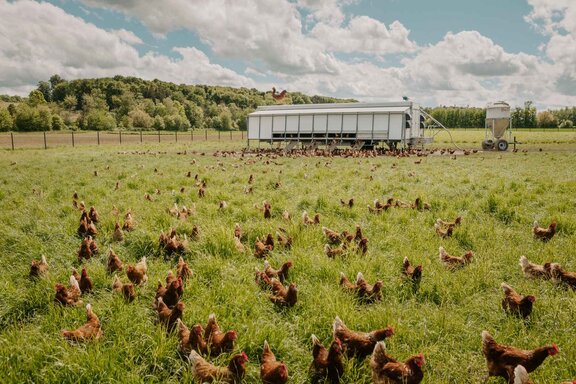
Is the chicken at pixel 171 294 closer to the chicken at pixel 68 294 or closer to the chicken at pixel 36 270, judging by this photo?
the chicken at pixel 68 294

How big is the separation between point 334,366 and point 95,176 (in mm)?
11993

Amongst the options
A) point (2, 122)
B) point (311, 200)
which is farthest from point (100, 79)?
point (311, 200)

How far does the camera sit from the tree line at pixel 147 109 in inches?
3039

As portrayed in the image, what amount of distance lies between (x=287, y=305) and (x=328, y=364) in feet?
3.38

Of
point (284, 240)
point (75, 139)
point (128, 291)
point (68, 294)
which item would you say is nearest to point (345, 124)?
point (284, 240)

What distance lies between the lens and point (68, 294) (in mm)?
3275

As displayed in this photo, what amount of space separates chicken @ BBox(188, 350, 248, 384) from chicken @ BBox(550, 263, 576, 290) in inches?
136

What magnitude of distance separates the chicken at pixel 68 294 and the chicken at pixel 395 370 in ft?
9.06

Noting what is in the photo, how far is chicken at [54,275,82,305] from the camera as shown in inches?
127

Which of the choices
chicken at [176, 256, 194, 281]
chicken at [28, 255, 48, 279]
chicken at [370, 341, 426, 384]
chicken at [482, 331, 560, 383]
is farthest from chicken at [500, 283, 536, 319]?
chicken at [28, 255, 48, 279]

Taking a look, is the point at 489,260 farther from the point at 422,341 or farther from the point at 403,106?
the point at 403,106

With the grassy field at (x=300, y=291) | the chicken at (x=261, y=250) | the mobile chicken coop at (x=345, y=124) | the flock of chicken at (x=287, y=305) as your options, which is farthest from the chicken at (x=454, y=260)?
the mobile chicken coop at (x=345, y=124)

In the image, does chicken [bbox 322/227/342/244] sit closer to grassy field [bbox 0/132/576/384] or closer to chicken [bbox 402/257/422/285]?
grassy field [bbox 0/132/576/384]

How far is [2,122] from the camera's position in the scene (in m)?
67.1
